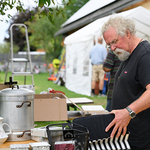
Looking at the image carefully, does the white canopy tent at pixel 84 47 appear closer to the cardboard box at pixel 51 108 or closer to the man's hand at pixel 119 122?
the cardboard box at pixel 51 108

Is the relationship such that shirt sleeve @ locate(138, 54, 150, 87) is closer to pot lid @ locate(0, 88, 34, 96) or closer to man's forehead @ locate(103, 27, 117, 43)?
man's forehead @ locate(103, 27, 117, 43)

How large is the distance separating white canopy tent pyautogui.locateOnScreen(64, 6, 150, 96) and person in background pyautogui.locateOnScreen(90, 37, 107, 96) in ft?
1.25

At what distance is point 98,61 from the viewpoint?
854 centimetres

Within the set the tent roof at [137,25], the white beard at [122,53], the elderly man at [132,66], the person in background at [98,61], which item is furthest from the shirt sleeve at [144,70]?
the person in background at [98,61]

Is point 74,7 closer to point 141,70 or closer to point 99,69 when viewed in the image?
point 99,69

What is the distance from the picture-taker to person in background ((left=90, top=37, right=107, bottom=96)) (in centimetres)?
845

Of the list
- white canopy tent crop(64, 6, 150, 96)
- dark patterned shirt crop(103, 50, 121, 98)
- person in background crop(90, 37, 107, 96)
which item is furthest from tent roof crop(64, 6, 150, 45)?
dark patterned shirt crop(103, 50, 121, 98)

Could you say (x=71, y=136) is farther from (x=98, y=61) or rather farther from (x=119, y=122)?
(x=98, y=61)

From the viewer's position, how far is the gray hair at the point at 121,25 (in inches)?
77.2

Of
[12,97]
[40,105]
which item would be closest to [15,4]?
[40,105]

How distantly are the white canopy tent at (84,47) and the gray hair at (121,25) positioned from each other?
5.71 m

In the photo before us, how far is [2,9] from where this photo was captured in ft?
9.84

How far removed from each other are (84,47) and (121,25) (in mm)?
7652

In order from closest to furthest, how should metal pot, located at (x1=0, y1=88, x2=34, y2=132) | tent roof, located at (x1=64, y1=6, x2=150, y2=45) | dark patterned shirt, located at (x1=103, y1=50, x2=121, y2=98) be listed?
metal pot, located at (x1=0, y1=88, x2=34, y2=132) < dark patterned shirt, located at (x1=103, y1=50, x2=121, y2=98) < tent roof, located at (x1=64, y1=6, x2=150, y2=45)
